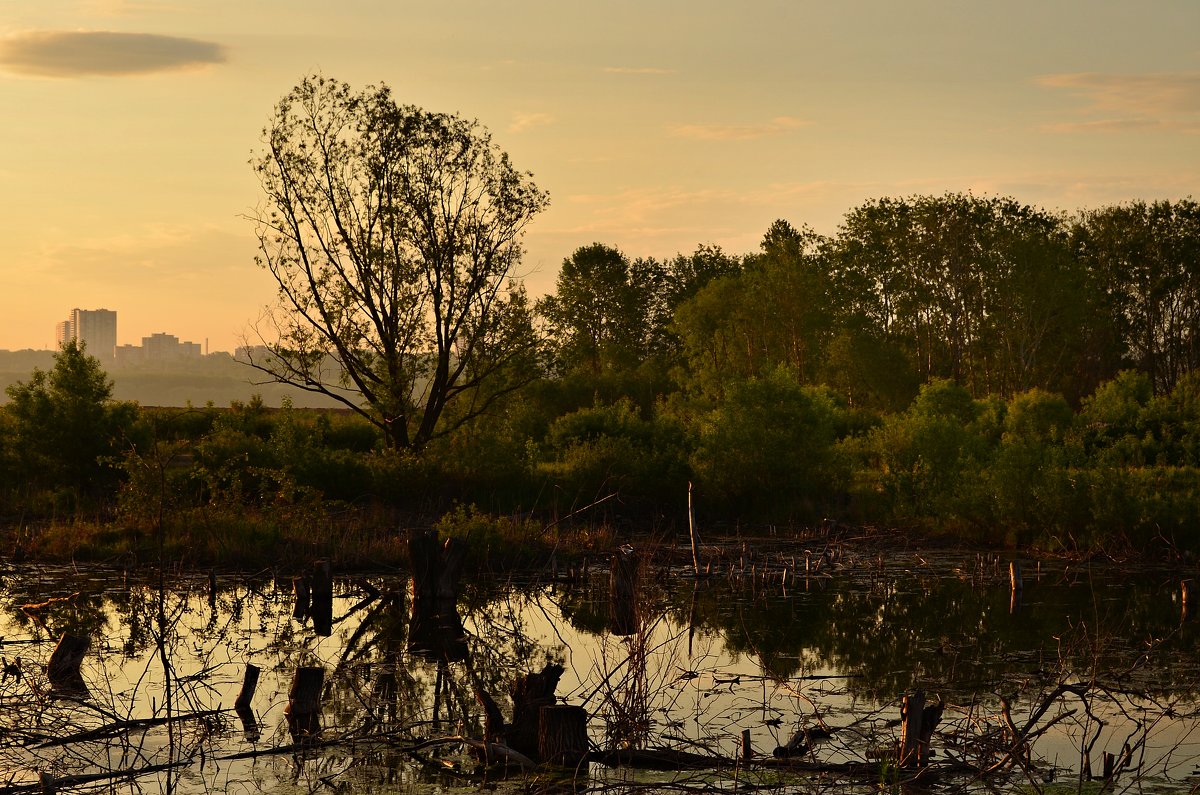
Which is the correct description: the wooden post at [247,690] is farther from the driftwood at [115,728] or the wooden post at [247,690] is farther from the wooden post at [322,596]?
the wooden post at [322,596]

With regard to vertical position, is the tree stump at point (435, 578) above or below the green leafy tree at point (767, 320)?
below

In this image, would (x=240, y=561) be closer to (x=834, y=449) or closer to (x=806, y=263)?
(x=834, y=449)

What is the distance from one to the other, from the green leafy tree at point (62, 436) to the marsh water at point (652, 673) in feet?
28.9

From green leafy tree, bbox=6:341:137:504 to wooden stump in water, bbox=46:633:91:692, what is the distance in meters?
17.1

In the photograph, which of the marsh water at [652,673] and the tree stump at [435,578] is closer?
the marsh water at [652,673]

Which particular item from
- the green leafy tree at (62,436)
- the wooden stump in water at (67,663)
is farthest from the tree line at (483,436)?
the wooden stump in water at (67,663)

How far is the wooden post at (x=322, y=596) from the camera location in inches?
661

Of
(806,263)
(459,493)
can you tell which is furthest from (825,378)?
(459,493)

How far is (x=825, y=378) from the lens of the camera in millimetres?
63812

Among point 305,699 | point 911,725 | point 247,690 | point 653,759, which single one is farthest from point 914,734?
point 247,690

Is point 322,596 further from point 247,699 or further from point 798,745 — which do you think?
point 798,745

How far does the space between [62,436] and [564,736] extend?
72.9ft

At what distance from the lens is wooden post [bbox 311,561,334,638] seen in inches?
661

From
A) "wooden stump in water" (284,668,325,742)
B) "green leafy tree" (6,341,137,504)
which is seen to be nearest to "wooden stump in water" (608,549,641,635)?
"wooden stump in water" (284,668,325,742)
